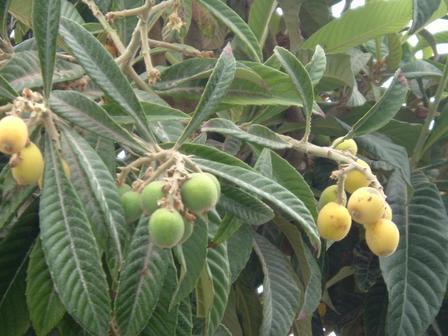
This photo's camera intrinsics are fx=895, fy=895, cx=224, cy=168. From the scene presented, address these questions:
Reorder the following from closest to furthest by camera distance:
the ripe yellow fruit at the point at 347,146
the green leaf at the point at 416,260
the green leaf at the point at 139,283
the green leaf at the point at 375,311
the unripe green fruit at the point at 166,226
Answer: the unripe green fruit at the point at 166,226, the green leaf at the point at 139,283, the ripe yellow fruit at the point at 347,146, the green leaf at the point at 416,260, the green leaf at the point at 375,311

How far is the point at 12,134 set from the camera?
830mm

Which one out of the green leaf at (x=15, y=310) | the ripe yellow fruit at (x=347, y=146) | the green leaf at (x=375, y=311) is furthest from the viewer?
the green leaf at (x=375, y=311)

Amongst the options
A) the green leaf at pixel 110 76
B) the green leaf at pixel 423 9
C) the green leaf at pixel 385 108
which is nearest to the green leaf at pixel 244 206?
the green leaf at pixel 110 76

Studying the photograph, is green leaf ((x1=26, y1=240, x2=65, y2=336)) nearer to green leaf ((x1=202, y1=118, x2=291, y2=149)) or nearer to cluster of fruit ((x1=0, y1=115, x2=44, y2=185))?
cluster of fruit ((x1=0, y1=115, x2=44, y2=185))

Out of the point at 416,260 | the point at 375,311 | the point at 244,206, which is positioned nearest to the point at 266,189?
the point at 244,206

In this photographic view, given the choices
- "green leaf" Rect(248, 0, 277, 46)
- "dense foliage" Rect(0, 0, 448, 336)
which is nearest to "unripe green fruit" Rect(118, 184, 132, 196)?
"dense foliage" Rect(0, 0, 448, 336)

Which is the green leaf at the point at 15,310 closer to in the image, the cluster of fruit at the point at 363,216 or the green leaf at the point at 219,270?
the green leaf at the point at 219,270

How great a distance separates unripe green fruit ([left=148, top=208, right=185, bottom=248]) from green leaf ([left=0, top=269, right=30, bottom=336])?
279 millimetres

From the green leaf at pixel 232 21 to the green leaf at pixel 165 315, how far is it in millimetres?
411

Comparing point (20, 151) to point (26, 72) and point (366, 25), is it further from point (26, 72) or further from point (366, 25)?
point (366, 25)

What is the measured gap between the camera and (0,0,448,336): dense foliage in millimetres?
898

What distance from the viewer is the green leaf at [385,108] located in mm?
1271

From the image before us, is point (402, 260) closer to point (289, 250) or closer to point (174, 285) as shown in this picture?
point (289, 250)

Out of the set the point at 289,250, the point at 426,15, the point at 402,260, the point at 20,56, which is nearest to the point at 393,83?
the point at 426,15
